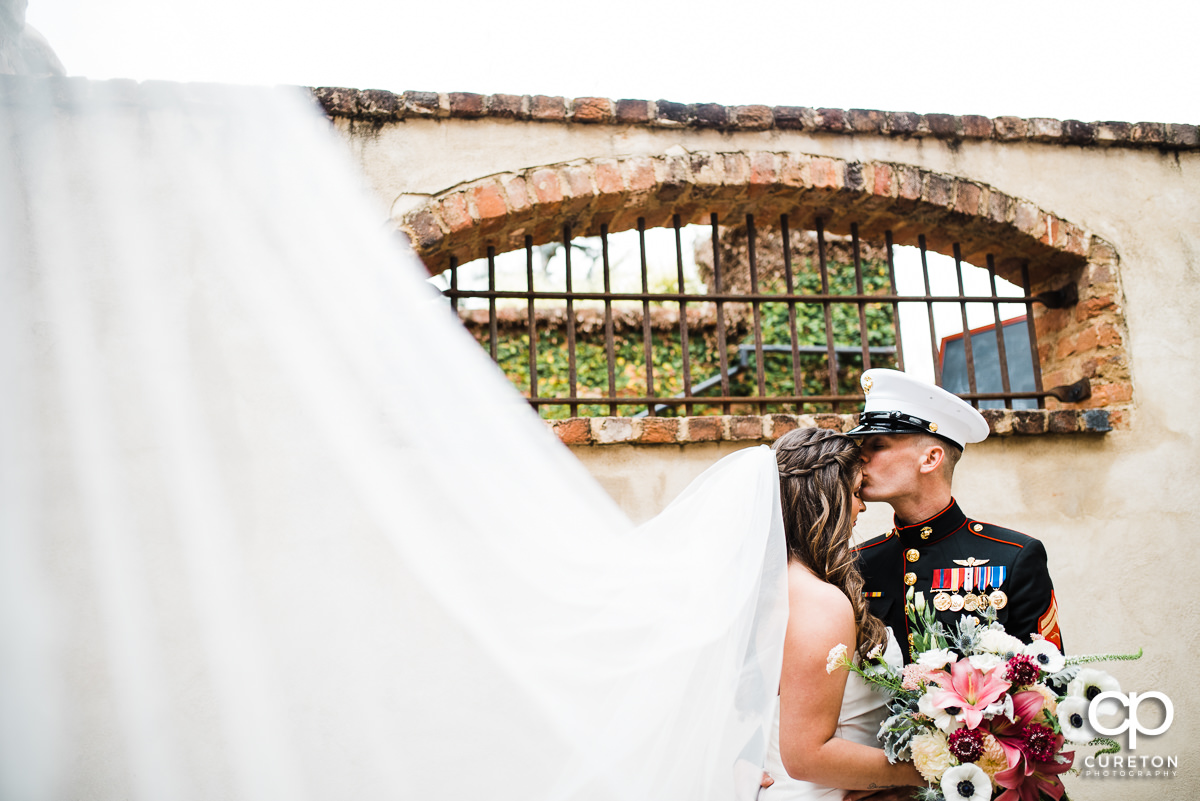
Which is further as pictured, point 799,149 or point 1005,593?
point 799,149

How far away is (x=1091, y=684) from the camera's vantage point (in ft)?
5.26

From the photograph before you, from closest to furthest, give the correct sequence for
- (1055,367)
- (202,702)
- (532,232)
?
(202,702) < (532,232) < (1055,367)

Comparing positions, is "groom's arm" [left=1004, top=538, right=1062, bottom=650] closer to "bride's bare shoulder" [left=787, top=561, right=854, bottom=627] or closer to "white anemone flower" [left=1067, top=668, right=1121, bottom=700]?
"white anemone flower" [left=1067, top=668, right=1121, bottom=700]

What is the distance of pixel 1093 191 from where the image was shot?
364cm

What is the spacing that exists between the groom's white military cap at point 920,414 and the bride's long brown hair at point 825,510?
0.25 metres

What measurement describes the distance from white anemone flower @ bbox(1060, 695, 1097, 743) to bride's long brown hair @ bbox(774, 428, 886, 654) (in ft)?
1.23

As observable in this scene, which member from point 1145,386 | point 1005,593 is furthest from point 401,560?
point 1145,386

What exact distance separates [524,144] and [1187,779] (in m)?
3.82

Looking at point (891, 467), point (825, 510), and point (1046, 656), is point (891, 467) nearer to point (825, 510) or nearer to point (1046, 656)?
→ point (825, 510)

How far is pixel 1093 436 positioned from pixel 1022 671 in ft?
7.57

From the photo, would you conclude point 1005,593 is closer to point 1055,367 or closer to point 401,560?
point 401,560

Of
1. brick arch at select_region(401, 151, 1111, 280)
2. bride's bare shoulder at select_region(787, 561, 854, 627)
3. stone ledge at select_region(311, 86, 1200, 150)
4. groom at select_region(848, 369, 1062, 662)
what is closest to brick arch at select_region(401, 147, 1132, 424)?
brick arch at select_region(401, 151, 1111, 280)

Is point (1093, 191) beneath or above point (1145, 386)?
above

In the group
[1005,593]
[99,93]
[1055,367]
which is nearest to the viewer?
[99,93]
